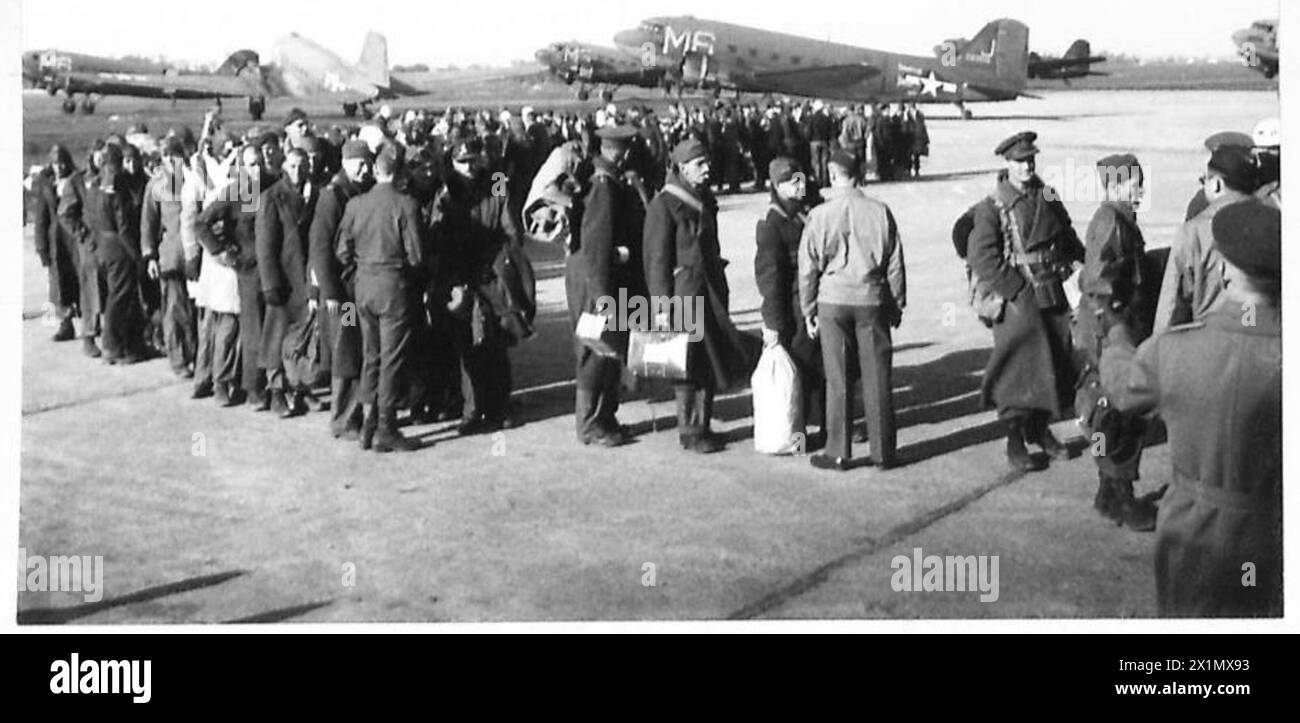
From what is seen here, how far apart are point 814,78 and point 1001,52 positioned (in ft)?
11.6

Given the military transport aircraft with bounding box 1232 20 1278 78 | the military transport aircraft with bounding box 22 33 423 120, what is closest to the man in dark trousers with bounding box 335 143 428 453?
the military transport aircraft with bounding box 22 33 423 120

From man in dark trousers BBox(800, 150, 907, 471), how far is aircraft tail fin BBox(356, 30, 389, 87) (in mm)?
1979

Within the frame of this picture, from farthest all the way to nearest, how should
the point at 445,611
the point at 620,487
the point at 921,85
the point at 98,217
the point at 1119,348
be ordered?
the point at 921,85
the point at 98,217
the point at 620,487
the point at 445,611
the point at 1119,348

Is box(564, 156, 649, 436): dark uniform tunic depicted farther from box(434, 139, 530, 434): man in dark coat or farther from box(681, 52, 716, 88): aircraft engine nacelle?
box(681, 52, 716, 88): aircraft engine nacelle

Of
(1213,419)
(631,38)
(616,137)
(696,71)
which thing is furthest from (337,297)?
(1213,419)

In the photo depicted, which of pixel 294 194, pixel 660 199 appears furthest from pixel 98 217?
pixel 660 199

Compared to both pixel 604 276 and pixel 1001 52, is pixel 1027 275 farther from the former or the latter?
pixel 604 276

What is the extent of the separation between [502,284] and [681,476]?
1410 millimetres

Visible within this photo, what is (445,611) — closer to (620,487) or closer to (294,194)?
(620,487)

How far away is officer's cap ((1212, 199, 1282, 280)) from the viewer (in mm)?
3916

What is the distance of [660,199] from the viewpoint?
690 centimetres

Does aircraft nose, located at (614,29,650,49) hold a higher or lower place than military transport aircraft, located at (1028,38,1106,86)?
higher

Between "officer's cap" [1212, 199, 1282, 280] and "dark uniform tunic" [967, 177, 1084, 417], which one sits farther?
"dark uniform tunic" [967, 177, 1084, 417]

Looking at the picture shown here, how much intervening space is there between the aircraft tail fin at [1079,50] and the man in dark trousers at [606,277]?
6.59 ft
